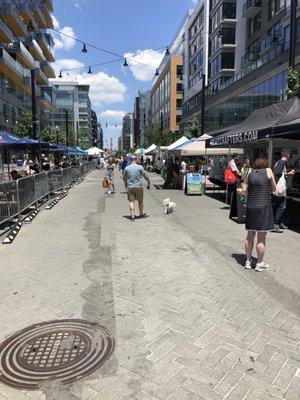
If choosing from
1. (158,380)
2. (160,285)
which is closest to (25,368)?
(158,380)

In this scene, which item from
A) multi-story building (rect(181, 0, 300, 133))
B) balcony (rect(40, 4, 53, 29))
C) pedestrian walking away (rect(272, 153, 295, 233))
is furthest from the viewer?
balcony (rect(40, 4, 53, 29))

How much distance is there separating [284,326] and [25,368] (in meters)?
2.65

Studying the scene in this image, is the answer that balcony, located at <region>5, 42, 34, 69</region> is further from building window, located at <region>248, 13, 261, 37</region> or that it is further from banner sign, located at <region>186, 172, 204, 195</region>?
banner sign, located at <region>186, 172, 204, 195</region>

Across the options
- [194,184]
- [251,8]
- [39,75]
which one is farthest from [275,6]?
[39,75]

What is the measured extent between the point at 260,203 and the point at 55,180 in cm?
1363

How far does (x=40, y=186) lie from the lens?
14.2 m

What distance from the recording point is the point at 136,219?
434 inches

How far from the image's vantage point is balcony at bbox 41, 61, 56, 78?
60.4 metres

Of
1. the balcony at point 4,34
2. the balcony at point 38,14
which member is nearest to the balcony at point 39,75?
the balcony at point 38,14

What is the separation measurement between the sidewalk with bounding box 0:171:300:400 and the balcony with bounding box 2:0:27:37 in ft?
115

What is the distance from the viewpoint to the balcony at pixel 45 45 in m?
58.1

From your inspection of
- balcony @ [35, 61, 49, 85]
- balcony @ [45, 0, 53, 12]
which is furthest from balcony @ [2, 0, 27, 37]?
balcony @ [45, 0, 53, 12]

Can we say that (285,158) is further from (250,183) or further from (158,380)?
(158,380)

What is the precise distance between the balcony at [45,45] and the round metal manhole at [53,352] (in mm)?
59921
